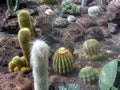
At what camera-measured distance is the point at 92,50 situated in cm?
503

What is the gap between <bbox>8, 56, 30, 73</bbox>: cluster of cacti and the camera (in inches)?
184

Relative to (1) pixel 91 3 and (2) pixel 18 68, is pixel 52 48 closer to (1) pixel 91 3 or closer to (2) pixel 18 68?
(2) pixel 18 68

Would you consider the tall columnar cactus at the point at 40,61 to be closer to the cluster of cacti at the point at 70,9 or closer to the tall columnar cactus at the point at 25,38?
the tall columnar cactus at the point at 25,38

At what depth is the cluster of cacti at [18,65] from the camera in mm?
4680

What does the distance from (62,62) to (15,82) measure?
0.71 metres

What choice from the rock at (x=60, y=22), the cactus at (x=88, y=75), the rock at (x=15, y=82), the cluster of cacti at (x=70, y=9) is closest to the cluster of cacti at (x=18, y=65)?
the rock at (x=15, y=82)

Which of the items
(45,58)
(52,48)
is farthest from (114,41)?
(45,58)

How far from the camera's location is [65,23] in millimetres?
6434

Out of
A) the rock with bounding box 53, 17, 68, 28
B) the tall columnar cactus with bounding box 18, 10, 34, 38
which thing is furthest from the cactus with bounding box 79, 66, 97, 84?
the rock with bounding box 53, 17, 68, 28

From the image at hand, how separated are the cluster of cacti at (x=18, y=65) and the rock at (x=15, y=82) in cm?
14

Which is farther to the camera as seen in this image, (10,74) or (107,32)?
(107,32)

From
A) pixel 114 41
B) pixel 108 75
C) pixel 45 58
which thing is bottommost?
pixel 114 41

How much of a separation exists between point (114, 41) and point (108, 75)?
2.02 metres

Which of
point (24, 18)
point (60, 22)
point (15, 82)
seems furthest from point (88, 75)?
point (60, 22)
